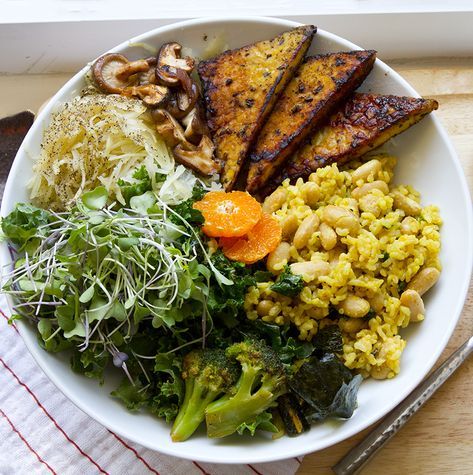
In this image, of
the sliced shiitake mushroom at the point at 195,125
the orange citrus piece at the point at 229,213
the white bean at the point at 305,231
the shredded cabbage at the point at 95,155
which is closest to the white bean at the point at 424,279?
the white bean at the point at 305,231

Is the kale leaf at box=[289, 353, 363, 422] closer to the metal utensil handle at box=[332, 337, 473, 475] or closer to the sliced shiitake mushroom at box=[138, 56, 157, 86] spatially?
the metal utensil handle at box=[332, 337, 473, 475]

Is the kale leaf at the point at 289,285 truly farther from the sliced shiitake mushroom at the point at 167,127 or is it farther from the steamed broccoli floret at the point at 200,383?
the sliced shiitake mushroom at the point at 167,127

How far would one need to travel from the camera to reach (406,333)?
3320 mm

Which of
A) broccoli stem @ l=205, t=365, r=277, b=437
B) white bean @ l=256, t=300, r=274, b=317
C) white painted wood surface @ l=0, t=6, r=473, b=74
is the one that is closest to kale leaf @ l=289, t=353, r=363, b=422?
broccoli stem @ l=205, t=365, r=277, b=437

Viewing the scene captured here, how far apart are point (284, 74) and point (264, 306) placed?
1.16 m

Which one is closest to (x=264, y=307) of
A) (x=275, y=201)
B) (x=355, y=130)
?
(x=275, y=201)

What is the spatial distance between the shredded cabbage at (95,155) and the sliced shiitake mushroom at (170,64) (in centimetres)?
19

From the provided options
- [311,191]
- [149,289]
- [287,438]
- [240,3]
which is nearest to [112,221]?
[149,289]

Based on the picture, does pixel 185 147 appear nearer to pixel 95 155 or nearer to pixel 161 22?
pixel 95 155

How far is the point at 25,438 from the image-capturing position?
11.4ft

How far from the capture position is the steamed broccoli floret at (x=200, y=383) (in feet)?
9.90

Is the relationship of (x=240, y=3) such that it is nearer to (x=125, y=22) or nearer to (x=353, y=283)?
(x=125, y=22)

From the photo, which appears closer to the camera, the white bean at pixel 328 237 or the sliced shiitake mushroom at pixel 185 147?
the white bean at pixel 328 237

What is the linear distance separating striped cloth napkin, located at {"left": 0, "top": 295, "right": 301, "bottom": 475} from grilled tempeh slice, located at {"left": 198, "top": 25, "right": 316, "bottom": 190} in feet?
4.67
